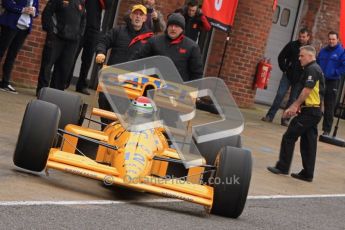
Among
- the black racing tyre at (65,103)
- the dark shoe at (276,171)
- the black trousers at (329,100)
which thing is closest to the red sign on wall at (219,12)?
the black trousers at (329,100)

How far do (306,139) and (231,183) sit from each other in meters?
4.85

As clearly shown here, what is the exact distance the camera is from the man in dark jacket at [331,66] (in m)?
18.8

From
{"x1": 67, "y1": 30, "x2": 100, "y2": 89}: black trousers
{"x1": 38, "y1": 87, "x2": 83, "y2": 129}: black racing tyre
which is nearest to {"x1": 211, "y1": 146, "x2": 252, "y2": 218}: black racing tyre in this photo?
{"x1": 38, "y1": 87, "x2": 83, "y2": 129}: black racing tyre

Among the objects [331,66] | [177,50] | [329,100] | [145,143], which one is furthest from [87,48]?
Answer: [145,143]

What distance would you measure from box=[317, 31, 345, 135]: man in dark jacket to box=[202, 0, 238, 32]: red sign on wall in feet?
5.89

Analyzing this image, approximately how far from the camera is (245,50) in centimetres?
2253

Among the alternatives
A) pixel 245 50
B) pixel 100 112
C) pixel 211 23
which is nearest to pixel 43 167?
pixel 100 112

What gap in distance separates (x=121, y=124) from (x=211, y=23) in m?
8.97

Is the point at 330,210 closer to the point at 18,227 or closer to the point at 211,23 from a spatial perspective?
the point at 18,227

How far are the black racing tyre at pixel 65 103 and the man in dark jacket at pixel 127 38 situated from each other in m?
1.58

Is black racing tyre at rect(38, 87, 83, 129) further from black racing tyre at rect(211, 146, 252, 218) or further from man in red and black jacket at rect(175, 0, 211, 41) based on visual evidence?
man in red and black jacket at rect(175, 0, 211, 41)

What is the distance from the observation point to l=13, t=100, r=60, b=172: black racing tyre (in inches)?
366

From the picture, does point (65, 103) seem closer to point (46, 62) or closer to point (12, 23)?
point (46, 62)

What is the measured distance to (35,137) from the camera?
9305 millimetres
